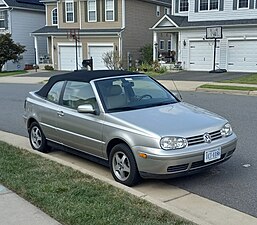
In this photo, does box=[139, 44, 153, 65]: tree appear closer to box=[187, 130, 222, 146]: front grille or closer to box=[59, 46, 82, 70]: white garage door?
box=[59, 46, 82, 70]: white garage door

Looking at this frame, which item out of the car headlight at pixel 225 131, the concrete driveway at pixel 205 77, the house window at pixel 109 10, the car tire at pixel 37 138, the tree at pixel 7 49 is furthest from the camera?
the tree at pixel 7 49

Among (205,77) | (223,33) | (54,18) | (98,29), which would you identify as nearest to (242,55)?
(223,33)

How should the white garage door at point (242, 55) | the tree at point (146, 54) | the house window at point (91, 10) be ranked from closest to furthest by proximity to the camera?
the white garage door at point (242, 55) → the house window at point (91, 10) → the tree at point (146, 54)

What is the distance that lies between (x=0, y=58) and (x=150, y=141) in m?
31.6

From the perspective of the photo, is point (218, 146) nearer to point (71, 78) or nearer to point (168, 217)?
point (168, 217)

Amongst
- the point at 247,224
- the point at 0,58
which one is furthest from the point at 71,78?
the point at 0,58

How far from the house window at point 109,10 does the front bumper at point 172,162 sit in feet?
91.2

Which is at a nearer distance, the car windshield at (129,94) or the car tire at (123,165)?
the car tire at (123,165)

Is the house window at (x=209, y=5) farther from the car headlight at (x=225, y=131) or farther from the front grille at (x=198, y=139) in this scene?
the front grille at (x=198, y=139)

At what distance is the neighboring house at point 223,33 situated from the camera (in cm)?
2605

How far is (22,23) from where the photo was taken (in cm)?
3962

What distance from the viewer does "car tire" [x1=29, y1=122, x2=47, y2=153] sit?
7.22 meters

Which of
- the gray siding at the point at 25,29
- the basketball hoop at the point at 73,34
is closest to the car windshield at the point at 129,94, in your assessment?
the basketball hoop at the point at 73,34

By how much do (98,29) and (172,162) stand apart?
28440mm
